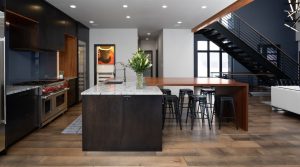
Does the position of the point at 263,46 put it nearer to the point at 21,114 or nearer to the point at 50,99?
the point at 50,99

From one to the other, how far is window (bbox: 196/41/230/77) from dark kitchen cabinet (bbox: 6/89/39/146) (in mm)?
11733

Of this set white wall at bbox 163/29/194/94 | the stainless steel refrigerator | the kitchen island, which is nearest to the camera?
the stainless steel refrigerator

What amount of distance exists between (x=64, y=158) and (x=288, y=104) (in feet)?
17.8

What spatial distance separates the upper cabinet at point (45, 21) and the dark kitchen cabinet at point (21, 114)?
107cm

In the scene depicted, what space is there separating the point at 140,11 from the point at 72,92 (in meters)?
3.15

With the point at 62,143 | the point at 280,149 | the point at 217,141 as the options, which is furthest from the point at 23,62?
the point at 280,149

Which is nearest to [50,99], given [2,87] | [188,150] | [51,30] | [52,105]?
[52,105]

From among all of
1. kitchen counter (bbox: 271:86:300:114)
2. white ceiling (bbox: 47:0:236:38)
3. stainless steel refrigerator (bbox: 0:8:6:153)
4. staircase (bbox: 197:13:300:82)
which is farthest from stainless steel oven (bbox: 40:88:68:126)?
staircase (bbox: 197:13:300:82)

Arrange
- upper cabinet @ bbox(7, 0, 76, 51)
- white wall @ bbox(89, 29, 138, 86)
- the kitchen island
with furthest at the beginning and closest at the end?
white wall @ bbox(89, 29, 138, 86) → upper cabinet @ bbox(7, 0, 76, 51) → the kitchen island

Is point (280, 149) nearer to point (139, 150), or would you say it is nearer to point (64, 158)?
point (139, 150)

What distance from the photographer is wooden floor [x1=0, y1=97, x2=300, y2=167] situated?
12.0 feet

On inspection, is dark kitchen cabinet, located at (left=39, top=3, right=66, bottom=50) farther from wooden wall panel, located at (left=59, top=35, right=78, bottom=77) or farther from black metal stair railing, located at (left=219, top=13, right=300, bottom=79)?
black metal stair railing, located at (left=219, top=13, right=300, bottom=79)

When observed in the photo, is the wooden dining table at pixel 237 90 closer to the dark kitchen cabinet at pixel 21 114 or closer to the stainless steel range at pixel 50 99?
the stainless steel range at pixel 50 99

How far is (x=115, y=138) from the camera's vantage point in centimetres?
398
